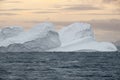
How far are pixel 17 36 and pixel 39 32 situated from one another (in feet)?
15.6

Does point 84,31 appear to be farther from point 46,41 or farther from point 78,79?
point 78,79

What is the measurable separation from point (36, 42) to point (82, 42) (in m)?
7.21

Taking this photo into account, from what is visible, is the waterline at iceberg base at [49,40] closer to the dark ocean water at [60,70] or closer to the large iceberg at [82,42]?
the large iceberg at [82,42]

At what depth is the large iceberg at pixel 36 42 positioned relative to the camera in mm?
47938

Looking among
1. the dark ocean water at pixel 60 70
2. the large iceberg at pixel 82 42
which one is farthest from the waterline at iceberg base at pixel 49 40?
the dark ocean water at pixel 60 70

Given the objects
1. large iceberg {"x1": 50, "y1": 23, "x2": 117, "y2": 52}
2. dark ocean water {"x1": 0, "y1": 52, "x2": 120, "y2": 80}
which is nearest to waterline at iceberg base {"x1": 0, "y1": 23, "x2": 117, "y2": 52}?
large iceberg {"x1": 50, "y1": 23, "x2": 117, "y2": 52}

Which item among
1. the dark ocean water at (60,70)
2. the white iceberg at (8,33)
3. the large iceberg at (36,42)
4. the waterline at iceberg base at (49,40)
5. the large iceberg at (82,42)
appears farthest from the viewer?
the white iceberg at (8,33)

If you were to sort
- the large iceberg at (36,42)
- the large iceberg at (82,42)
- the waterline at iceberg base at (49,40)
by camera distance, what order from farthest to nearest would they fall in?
1. the large iceberg at (82,42)
2. the waterline at iceberg base at (49,40)
3. the large iceberg at (36,42)

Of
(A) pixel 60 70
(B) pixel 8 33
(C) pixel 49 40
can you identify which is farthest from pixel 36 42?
(A) pixel 60 70

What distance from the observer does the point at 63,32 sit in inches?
2295

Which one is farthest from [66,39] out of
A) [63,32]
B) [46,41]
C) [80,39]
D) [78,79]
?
[78,79]

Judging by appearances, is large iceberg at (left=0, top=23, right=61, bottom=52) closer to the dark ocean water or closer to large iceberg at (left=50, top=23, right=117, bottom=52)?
large iceberg at (left=50, top=23, right=117, bottom=52)

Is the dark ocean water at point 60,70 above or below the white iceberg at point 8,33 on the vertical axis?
above

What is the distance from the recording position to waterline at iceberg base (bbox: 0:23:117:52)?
159ft
